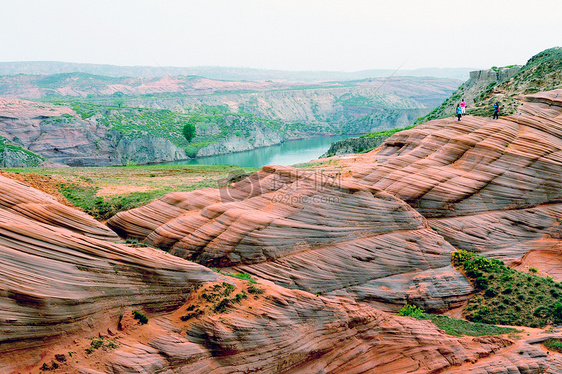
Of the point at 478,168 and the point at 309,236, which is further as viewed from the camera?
the point at 478,168

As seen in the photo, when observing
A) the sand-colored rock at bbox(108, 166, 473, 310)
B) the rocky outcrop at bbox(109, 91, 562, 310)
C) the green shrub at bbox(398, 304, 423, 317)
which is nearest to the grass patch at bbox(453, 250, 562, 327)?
the sand-colored rock at bbox(108, 166, 473, 310)

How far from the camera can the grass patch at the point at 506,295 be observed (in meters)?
24.8

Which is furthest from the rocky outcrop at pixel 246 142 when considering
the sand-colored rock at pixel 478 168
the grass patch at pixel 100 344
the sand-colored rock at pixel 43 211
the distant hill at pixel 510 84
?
the grass patch at pixel 100 344

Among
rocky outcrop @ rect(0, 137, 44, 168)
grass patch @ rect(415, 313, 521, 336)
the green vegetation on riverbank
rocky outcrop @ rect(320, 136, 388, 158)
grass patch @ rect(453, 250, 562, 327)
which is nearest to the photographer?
grass patch @ rect(415, 313, 521, 336)

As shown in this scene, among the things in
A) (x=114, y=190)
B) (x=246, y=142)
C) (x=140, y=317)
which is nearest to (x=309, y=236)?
(x=140, y=317)

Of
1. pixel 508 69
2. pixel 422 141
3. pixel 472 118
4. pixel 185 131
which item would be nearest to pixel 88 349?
pixel 422 141

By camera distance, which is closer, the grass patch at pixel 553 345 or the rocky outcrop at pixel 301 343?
the rocky outcrop at pixel 301 343

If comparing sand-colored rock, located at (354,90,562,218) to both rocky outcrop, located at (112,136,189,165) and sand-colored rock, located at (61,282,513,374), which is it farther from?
rocky outcrop, located at (112,136,189,165)

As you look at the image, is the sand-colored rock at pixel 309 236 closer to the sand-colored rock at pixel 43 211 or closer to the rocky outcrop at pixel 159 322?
the rocky outcrop at pixel 159 322

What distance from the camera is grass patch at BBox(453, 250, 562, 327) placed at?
24781mm

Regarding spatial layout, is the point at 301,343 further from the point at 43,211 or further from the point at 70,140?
the point at 70,140

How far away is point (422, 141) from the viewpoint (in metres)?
35.3

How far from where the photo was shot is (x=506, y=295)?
2623 centimetres

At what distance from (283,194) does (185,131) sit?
97011 mm
